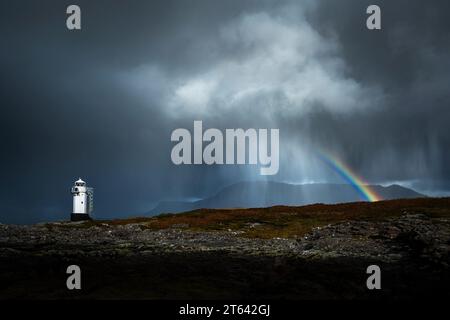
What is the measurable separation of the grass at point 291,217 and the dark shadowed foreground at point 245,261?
79 centimetres

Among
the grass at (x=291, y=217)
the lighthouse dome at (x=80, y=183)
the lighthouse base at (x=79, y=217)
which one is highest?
the lighthouse dome at (x=80, y=183)

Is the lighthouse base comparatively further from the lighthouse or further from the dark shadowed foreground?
the dark shadowed foreground

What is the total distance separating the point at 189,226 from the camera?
226ft

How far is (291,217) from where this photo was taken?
246 feet

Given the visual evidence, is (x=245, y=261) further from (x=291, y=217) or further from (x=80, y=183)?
(x=80, y=183)

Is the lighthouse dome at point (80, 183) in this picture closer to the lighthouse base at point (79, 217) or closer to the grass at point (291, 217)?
the lighthouse base at point (79, 217)

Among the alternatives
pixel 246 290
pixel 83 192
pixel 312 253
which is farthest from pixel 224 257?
pixel 83 192

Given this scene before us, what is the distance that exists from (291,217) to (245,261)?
128ft

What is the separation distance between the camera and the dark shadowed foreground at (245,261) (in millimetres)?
27406

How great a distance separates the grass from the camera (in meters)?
63.0

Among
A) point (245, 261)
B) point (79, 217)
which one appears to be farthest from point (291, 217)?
point (79, 217)

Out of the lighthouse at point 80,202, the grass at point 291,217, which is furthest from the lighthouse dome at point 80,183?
the grass at point 291,217
